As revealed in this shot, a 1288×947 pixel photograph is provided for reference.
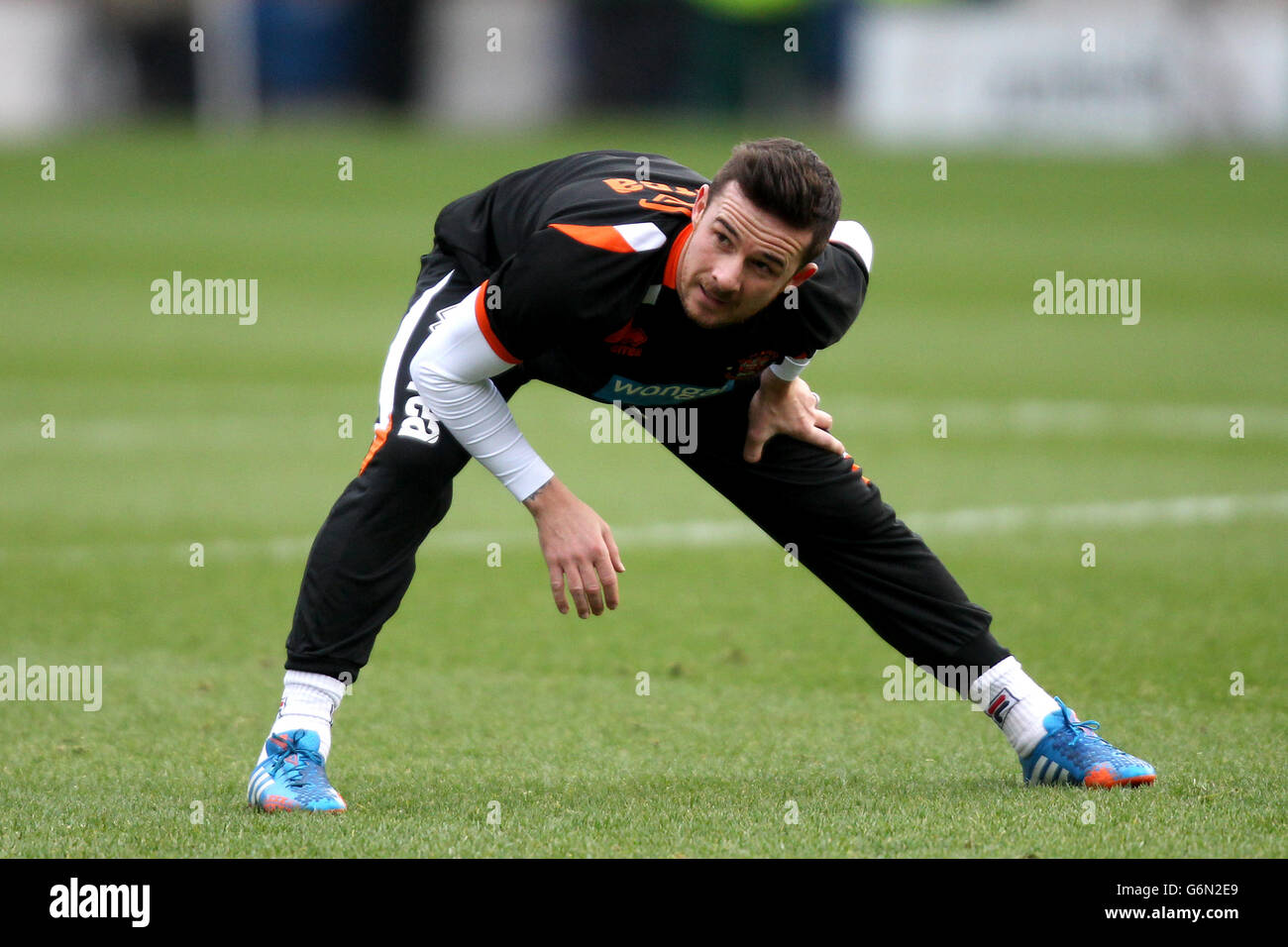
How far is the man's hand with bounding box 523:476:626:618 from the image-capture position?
468cm

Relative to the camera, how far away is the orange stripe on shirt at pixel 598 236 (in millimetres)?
4477

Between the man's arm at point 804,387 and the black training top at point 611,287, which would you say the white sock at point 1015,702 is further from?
the black training top at point 611,287

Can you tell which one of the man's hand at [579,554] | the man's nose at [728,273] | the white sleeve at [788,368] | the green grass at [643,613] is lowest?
the green grass at [643,613]

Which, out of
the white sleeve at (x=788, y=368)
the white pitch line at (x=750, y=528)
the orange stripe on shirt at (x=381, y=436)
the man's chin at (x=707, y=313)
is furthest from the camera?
the white pitch line at (x=750, y=528)

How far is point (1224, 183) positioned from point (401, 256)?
44.8 ft

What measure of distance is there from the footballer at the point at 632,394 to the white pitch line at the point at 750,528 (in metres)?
4.13

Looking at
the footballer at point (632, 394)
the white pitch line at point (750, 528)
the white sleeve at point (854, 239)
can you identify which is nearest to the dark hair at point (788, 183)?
the footballer at point (632, 394)

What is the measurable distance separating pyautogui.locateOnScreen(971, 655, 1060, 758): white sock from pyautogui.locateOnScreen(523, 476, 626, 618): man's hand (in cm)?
125

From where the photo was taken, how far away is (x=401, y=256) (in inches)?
974

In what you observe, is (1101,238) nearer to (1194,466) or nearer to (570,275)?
(1194,466)

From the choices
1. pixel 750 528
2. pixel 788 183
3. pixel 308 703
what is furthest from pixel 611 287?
pixel 750 528

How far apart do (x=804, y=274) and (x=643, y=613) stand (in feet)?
10.9

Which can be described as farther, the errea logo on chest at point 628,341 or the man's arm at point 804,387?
the man's arm at point 804,387

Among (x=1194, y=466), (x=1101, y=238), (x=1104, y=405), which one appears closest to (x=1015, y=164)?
(x=1101, y=238)
